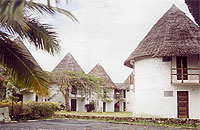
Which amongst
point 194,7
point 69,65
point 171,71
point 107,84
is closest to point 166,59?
point 171,71

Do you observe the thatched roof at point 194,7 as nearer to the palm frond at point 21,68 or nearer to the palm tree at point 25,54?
the palm tree at point 25,54

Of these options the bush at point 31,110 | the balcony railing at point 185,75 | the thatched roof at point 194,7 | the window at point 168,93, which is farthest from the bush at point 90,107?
the thatched roof at point 194,7

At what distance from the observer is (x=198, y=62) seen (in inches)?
832

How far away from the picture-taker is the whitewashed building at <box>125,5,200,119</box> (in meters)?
20.7

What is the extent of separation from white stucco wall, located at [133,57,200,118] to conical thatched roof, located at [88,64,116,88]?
70.1 feet

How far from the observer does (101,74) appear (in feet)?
150

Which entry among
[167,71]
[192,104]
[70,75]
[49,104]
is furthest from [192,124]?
[70,75]

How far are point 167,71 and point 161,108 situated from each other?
2707 mm

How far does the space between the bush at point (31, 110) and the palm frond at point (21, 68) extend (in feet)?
37.5

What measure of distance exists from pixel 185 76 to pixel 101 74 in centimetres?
2502

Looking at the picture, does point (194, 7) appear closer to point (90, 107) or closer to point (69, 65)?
point (90, 107)

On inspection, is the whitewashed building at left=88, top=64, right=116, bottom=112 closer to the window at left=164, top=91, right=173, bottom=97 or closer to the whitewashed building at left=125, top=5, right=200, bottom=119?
the whitewashed building at left=125, top=5, right=200, bottom=119

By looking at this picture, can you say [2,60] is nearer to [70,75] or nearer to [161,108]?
[161,108]

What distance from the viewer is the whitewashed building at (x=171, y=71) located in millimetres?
20656
